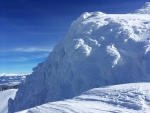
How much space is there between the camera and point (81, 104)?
1873 cm

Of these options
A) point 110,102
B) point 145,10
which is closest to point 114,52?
point 110,102

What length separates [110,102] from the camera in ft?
61.6

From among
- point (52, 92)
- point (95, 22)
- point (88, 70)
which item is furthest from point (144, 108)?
point (95, 22)

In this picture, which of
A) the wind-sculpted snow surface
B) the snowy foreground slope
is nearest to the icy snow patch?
the wind-sculpted snow surface

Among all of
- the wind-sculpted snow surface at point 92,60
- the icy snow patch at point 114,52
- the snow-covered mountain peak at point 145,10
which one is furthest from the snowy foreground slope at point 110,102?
the snow-covered mountain peak at point 145,10

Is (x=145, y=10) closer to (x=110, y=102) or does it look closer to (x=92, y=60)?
(x=92, y=60)

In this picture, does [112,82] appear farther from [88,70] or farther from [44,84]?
[44,84]

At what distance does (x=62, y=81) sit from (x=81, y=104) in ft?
29.8

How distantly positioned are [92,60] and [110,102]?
7540 mm

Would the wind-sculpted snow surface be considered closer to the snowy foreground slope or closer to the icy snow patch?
the icy snow patch

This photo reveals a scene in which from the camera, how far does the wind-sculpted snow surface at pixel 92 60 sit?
78.9 feet

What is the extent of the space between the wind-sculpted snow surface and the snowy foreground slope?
315 centimetres

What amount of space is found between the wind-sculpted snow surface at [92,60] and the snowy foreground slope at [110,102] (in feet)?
Answer: 10.3

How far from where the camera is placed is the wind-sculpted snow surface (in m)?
24.0
